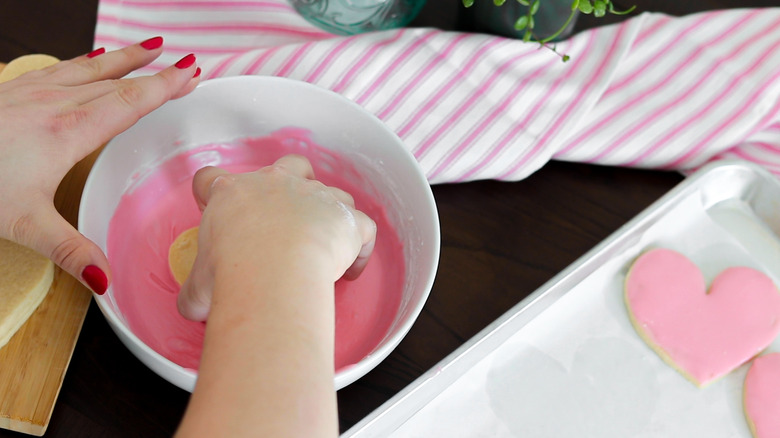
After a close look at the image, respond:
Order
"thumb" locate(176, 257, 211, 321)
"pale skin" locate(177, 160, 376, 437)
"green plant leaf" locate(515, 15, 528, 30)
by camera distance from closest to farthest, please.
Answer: "pale skin" locate(177, 160, 376, 437), "thumb" locate(176, 257, 211, 321), "green plant leaf" locate(515, 15, 528, 30)

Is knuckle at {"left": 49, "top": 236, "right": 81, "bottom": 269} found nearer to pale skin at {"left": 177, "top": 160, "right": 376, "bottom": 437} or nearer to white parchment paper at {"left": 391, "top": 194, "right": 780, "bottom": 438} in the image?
pale skin at {"left": 177, "top": 160, "right": 376, "bottom": 437}

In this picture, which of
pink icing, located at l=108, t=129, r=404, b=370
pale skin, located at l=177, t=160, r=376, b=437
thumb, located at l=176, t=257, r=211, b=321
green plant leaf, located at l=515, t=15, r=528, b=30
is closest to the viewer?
pale skin, located at l=177, t=160, r=376, b=437

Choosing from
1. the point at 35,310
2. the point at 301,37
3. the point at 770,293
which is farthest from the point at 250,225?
the point at 770,293

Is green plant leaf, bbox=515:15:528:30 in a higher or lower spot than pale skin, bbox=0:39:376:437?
higher

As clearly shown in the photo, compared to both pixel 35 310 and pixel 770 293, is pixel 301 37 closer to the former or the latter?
pixel 35 310

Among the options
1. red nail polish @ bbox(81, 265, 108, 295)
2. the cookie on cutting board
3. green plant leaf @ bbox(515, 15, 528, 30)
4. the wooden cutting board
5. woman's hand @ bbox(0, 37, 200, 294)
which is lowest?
the wooden cutting board

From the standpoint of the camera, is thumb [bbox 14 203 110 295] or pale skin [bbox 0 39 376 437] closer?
pale skin [bbox 0 39 376 437]

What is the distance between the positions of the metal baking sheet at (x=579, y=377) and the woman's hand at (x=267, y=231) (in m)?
0.14

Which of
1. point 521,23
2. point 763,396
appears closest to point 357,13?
point 521,23

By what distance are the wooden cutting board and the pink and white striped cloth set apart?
9.8 inches

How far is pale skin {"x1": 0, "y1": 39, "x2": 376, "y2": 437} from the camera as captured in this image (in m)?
0.35

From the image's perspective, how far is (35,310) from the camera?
55cm

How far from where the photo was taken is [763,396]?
1.96 ft

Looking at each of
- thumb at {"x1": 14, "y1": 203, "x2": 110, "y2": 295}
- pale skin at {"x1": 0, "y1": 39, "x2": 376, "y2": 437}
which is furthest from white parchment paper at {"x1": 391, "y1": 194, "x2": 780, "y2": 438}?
thumb at {"x1": 14, "y1": 203, "x2": 110, "y2": 295}
